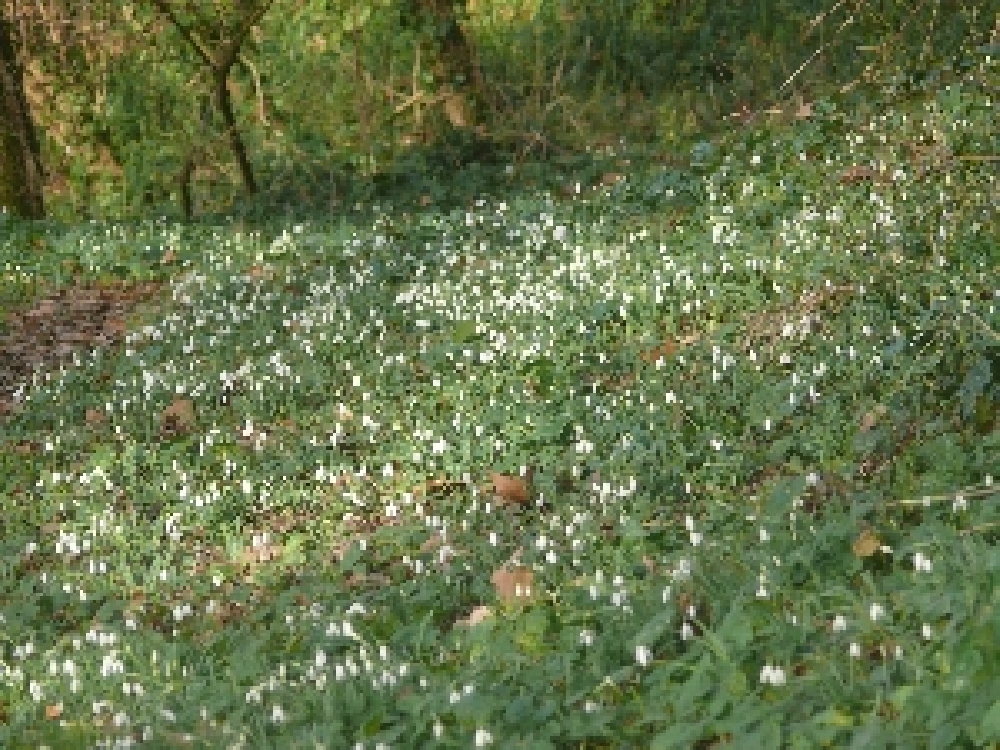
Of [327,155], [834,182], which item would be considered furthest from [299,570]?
[327,155]

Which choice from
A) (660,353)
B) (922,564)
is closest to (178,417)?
(660,353)

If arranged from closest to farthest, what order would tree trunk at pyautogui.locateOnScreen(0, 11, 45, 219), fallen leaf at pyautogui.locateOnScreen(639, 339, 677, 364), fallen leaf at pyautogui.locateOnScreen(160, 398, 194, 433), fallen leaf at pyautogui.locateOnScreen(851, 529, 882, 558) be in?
fallen leaf at pyautogui.locateOnScreen(851, 529, 882, 558) → fallen leaf at pyautogui.locateOnScreen(639, 339, 677, 364) → fallen leaf at pyautogui.locateOnScreen(160, 398, 194, 433) → tree trunk at pyautogui.locateOnScreen(0, 11, 45, 219)

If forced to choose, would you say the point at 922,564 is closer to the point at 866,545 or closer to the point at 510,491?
the point at 866,545

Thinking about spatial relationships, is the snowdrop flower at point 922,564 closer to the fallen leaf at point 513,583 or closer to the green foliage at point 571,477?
the green foliage at point 571,477

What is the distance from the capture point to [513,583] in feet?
21.9

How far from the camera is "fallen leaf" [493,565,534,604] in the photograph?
21.1ft

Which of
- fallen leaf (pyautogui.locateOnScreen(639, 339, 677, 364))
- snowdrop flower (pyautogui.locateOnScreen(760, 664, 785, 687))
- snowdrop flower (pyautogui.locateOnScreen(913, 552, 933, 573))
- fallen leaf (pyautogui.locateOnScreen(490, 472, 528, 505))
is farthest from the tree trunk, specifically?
snowdrop flower (pyautogui.locateOnScreen(760, 664, 785, 687))

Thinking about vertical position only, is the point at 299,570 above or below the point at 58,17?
below

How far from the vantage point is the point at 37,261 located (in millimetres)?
16297

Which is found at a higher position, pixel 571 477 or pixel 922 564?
pixel 922 564

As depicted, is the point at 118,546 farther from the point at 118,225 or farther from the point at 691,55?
the point at 691,55

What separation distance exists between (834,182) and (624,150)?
711 centimetres

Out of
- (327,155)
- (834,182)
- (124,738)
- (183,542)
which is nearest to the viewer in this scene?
(124,738)

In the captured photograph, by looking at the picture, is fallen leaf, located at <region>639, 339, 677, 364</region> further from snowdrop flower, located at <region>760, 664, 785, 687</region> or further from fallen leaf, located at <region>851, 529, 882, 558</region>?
snowdrop flower, located at <region>760, 664, 785, 687</region>
